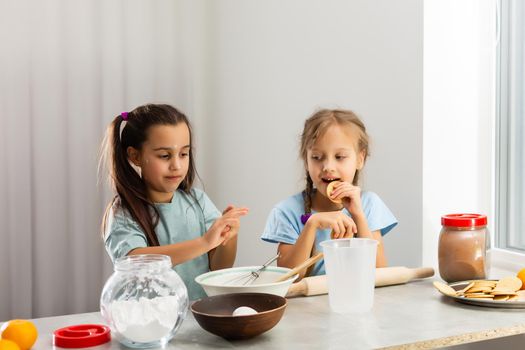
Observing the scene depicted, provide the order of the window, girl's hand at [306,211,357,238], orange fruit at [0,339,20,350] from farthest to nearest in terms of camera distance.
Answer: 1. the window
2. girl's hand at [306,211,357,238]
3. orange fruit at [0,339,20,350]

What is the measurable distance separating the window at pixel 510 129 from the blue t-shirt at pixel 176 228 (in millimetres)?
872

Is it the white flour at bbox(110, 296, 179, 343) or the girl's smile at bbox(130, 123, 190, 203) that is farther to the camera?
the girl's smile at bbox(130, 123, 190, 203)

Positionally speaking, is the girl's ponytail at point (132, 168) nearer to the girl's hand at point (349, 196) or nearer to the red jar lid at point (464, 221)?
the girl's hand at point (349, 196)

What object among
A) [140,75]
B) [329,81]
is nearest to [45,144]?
[140,75]

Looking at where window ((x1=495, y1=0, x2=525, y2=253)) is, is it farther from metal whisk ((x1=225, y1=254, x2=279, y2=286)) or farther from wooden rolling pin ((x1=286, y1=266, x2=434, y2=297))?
metal whisk ((x1=225, y1=254, x2=279, y2=286))

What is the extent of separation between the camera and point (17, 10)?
298cm

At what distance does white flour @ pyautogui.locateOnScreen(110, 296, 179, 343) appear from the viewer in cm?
101

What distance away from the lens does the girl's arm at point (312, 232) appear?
1.48 metres

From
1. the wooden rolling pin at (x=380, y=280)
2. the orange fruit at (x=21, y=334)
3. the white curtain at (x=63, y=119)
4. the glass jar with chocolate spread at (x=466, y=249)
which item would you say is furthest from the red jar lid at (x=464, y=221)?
the white curtain at (x=63, y=119)

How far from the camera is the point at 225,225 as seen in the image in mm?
1410

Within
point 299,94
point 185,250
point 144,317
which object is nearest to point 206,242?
point 185,250

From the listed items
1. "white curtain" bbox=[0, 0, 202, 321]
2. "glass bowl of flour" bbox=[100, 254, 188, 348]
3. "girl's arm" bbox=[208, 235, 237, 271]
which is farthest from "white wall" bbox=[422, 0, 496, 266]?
"white curtain" bbox=[0, 0, 202, 321]

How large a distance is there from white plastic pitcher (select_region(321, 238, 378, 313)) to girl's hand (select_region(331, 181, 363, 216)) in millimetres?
393

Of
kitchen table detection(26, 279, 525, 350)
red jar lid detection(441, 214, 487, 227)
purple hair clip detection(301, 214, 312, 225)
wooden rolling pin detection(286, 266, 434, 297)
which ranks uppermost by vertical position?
red jar lid detection(441, 214, 487, 227)
